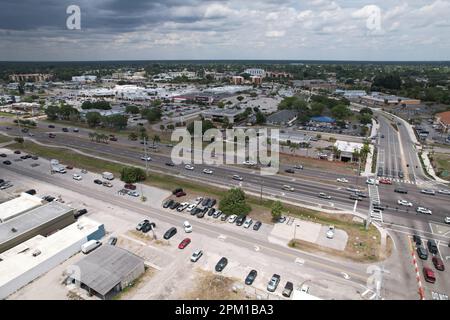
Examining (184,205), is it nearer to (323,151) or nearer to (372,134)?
(323,151)

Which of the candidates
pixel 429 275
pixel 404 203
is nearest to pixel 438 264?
pixel 429 275

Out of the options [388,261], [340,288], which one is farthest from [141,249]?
[388,261]

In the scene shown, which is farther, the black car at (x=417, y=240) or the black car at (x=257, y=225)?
the black car at (x=257, y=225)

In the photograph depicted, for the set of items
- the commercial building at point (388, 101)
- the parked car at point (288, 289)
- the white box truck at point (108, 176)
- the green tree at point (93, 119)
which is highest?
A: the commercial building at point (388, 101)

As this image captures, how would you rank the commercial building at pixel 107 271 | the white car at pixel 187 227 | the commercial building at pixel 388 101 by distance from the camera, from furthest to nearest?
1. the commercial building at pixel 388 101
2. the white car at pixel 187 227
3. the commercial building at pixel 107 271

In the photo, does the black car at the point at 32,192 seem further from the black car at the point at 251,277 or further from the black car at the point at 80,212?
A: the black car at the point at 251,277

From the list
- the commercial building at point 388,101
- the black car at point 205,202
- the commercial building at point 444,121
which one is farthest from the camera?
the commercial building at point 388,101

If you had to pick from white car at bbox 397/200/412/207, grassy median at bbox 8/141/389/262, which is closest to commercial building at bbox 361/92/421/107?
white car at bbox 397/200/412/207

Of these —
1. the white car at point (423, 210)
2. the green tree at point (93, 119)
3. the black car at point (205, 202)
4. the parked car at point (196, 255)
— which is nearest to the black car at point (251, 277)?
the parked car at point (196, 255)
